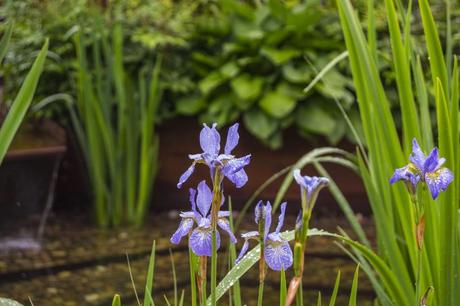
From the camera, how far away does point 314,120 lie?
3.75 m

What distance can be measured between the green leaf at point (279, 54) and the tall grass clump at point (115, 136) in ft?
1.88

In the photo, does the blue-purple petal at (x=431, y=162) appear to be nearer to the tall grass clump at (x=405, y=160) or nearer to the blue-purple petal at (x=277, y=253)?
the blue-purple petal at (x=277, y=253)

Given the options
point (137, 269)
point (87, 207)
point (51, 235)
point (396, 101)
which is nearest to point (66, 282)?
point (137, 269)

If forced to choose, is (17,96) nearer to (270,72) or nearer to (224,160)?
(224,160)

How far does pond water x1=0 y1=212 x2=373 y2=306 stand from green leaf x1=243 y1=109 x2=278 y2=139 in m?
0.44

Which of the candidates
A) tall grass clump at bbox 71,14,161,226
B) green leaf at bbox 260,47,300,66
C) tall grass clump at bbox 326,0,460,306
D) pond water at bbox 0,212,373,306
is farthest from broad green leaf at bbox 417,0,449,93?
green leaf at bbox 260,47,300,66

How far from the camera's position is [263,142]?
385 cm

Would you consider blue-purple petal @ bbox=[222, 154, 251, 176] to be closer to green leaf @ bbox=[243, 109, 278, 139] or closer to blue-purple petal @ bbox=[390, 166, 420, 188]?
blue-purple petal @ bbox=[390, 166, 420, 188]

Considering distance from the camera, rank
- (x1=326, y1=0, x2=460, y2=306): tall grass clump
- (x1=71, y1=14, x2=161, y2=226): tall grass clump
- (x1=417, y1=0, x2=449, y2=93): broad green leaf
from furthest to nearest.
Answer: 1. (x1=71, y1=14, x2=161, y2=226): tall grass clump
2. (x1=417, y1=0, x2=449, y2=93): broad green leaf
3. (x1=326, y1=0, x2=460, y2=306): tall grass clump

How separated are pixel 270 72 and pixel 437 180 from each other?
3.08 metres

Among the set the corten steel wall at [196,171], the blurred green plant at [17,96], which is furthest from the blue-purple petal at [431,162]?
the corten steel wall at [196,171]

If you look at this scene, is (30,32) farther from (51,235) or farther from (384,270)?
(384,270)

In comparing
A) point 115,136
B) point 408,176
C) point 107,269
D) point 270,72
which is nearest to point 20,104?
point 408,176

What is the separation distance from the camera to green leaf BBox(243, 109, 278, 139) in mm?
3740
